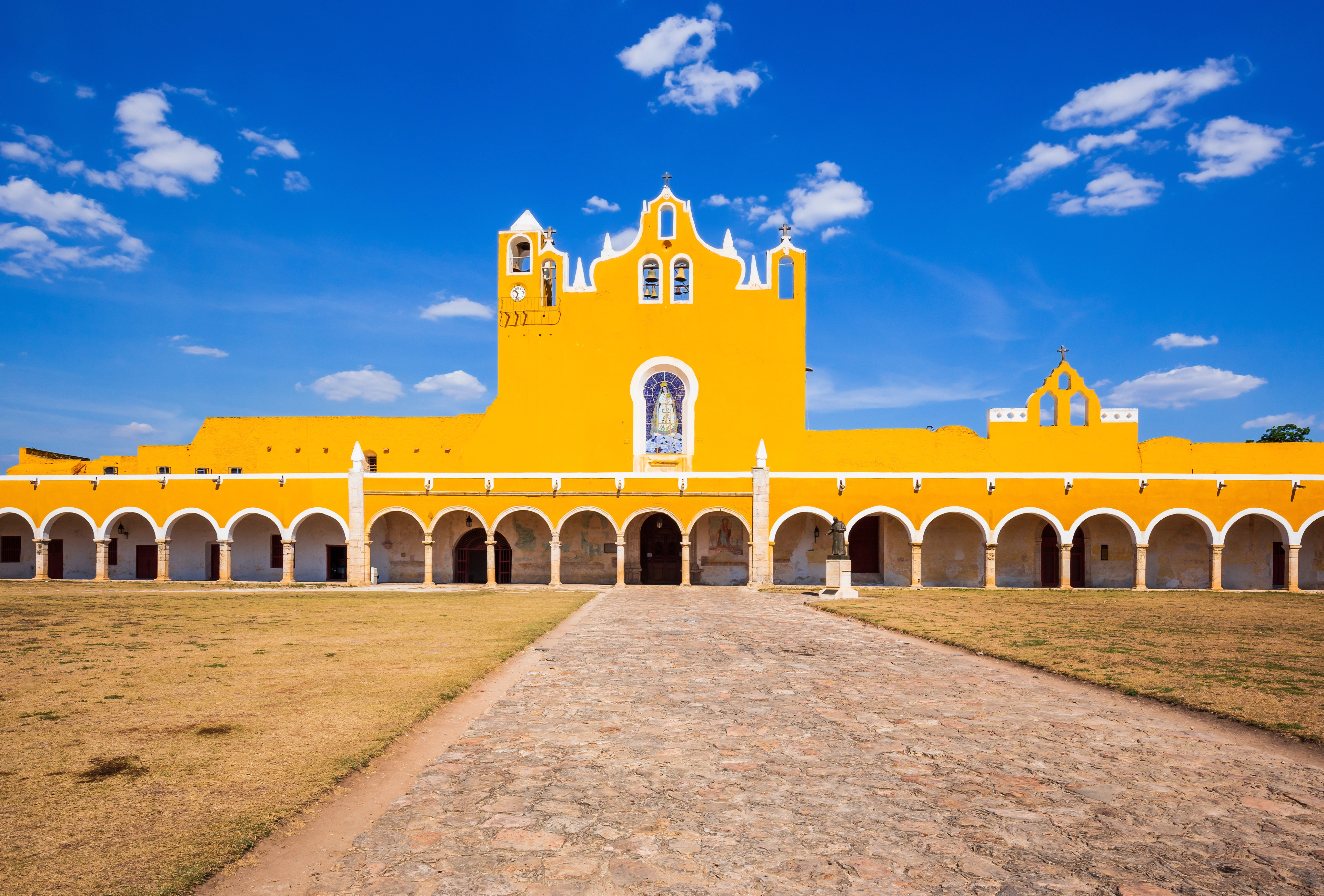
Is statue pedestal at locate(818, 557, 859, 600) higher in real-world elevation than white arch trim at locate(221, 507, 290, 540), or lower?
lower

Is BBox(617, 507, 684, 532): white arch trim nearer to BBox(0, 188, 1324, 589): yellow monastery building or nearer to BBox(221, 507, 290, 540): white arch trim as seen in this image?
BBox(0, 188, 1324, 589): yellow monastery building

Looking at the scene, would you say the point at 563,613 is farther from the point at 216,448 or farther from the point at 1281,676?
the point at 216,448

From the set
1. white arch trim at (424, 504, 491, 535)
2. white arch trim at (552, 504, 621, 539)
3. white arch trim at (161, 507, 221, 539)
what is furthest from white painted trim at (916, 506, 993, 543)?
white arch trim at (161, 507, 221, 539)

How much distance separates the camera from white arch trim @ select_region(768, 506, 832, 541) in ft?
78.0

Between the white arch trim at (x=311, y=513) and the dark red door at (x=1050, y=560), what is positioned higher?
the white arch trim at (x=311, y=513)

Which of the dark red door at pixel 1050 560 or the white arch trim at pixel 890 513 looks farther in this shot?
the dark red door at pixel 1050 560

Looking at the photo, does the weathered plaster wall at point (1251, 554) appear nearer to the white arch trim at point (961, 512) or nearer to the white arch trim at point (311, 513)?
the white arch trim at point (961, 512)

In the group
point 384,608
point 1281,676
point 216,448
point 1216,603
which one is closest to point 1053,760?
point 1281,676

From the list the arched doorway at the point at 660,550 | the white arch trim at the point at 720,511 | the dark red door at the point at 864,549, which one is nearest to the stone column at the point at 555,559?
the arched doorway at the point at 660,550

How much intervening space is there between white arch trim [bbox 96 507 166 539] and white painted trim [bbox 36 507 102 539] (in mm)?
12

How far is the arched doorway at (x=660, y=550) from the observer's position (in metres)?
26.0

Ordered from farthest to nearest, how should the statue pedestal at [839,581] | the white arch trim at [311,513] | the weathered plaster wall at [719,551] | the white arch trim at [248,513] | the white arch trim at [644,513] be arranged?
1. the white arch trim at [248,513]
2. the white arch trim at [311,513]
3. the weathered plaster wall at [719,551]
4. the white arch trim at [644,513]
5. the statue pedestal at [839,581]

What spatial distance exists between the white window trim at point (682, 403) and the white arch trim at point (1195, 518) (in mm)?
14301

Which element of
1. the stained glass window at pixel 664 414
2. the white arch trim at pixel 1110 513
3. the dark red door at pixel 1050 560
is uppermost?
the stained glass window at pixel 664 414
